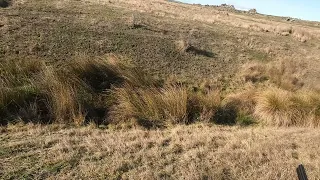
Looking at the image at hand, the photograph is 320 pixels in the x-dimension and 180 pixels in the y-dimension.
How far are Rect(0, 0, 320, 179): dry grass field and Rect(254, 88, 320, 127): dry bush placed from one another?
28mm

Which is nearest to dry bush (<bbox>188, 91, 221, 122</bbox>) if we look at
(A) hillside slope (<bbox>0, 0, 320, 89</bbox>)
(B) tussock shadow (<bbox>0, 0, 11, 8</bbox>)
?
(A) hillside slope (<bbox>0, 0, 320, 89</bbox>)

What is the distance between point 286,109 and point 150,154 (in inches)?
178

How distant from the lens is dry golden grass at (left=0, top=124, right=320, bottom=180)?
18.0 feet

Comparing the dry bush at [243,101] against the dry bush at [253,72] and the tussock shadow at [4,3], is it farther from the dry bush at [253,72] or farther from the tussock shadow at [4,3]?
the tussock shadow at [4,3]

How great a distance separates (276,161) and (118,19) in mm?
10799

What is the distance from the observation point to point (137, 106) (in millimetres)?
8234

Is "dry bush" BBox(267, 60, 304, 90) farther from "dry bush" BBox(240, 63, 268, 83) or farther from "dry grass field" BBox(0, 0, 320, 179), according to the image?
"dry bush" BBox(240, 63, 268, 83)

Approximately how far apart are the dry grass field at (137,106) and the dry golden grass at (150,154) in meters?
0.02

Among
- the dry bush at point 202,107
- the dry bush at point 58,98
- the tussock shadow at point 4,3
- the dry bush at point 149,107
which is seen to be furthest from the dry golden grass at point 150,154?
the tussock shadow at point 4,3

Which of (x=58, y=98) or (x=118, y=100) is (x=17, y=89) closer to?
(x=58, y=98)

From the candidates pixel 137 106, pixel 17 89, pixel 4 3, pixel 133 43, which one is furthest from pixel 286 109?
pixel 4 3

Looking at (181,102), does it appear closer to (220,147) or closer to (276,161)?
(220,147)

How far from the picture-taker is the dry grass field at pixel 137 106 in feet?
19.3

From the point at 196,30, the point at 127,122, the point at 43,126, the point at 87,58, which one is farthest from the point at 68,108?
the point at 196,30
